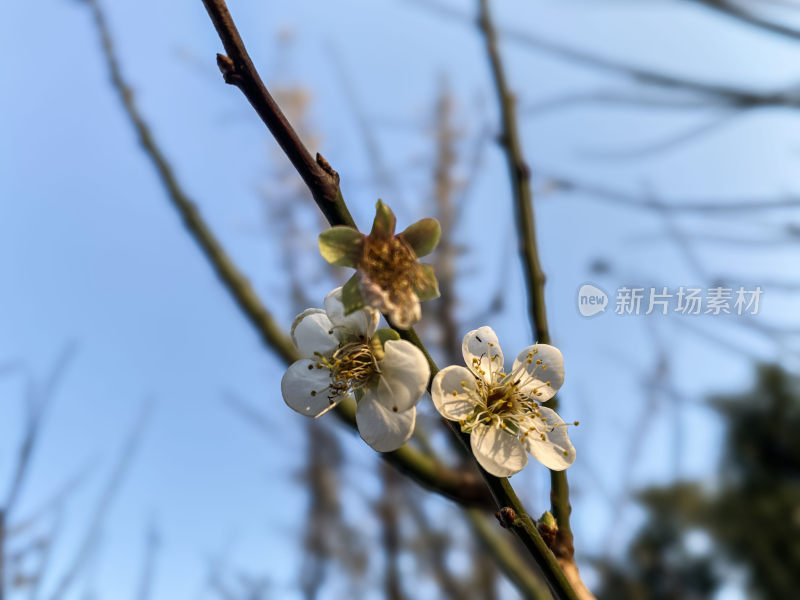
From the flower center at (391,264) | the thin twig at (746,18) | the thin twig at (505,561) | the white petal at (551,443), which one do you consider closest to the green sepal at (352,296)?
the flower center at (391,264)

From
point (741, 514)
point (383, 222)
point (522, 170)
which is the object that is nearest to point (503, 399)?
point (383, 222)

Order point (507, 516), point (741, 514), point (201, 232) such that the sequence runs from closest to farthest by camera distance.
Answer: point (507, 516) < point (201, 232) < point (741, 514)

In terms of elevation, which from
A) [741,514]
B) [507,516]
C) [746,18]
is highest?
[741,514]

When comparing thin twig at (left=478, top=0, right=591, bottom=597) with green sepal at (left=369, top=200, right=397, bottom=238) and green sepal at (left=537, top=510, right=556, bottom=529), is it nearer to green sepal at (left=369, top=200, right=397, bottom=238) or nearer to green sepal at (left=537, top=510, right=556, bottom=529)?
green sepal at (left=537, top=510, right=556, bottom=529)

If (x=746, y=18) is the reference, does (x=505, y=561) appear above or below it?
below

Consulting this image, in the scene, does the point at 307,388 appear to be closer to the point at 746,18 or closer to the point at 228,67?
the point at 228,67

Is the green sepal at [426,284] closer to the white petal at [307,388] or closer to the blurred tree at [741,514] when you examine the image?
the white petal at [307,388]
